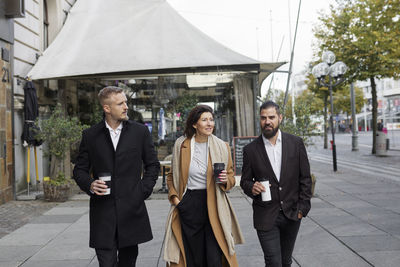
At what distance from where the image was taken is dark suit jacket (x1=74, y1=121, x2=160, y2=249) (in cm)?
298

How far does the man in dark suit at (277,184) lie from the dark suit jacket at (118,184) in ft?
2.90

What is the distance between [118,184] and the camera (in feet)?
9.84

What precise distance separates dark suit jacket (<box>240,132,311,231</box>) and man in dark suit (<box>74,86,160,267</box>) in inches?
33.7

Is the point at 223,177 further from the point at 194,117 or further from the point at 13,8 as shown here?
the point at 13,8

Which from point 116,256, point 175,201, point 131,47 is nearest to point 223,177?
point 175,201

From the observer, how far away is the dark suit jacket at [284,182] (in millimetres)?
3131

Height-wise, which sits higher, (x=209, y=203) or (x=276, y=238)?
(x=209, y=203)

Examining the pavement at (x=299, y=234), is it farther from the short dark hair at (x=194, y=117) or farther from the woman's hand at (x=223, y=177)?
the short dark hair at (x=194, y=117)

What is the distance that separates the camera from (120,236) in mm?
2971

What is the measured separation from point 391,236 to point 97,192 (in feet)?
14.3

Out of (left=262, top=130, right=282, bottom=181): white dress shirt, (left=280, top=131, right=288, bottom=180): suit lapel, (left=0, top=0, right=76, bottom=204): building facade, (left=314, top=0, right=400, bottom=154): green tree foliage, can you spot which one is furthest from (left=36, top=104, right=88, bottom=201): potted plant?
(left=314, top=0, right=400, bottom=154): green tree foliage

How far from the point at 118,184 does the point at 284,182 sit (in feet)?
4.35

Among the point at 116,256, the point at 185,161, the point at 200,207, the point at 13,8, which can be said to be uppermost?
the point at 13,8

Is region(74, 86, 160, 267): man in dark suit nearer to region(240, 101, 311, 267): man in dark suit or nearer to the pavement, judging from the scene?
region(240, 101, 311, 267): man in dark suit
